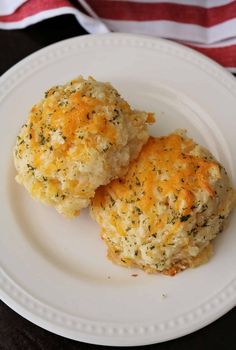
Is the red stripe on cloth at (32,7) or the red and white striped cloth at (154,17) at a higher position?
the red and white striped cloth at (154,17)

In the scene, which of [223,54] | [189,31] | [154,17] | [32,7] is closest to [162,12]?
[154,17]

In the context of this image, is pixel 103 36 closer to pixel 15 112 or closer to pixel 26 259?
pixel 15 112

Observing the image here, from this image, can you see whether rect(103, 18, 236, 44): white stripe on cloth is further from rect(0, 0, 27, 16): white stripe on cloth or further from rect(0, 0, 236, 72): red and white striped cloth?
rect(0, 0, 27, 16): white stripe on cloth

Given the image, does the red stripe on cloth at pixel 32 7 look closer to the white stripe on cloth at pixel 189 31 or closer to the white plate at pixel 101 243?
the white plate at pixel 101 243

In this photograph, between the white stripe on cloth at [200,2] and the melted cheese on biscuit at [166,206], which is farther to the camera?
the white stripe on cloth at [200,2]

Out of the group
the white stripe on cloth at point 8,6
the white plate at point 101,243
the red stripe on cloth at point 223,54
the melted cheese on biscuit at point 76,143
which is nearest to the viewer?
the melted cheese on biscuit at point 76,143

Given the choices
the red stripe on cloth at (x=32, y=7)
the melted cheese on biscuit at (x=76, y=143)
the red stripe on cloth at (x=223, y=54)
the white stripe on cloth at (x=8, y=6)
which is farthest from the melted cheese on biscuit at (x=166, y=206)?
the white stripe on cloth at (x=8, y=6)

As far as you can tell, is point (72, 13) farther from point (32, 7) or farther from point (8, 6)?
point (8, 6)
